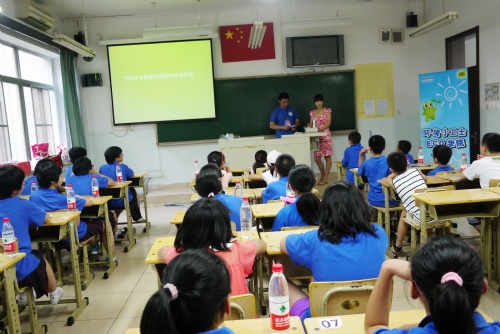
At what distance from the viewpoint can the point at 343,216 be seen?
200 cm

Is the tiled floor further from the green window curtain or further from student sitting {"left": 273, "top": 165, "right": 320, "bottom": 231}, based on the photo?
the green window curtain

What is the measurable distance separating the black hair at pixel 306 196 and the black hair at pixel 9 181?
1961mm

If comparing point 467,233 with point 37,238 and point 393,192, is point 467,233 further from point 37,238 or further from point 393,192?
point 37,238

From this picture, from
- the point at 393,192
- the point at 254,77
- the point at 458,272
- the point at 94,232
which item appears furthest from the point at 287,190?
the point at 254,77

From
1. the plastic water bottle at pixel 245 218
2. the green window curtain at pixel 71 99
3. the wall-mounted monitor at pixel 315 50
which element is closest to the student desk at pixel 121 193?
the plastic water bottle at pixel 245 218

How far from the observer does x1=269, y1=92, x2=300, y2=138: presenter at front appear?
834 cm

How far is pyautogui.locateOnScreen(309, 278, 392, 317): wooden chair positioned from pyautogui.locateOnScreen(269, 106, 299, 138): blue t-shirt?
6.62 meters

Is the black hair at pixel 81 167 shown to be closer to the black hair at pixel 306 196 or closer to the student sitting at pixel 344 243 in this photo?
the black hair at pixel 306 196

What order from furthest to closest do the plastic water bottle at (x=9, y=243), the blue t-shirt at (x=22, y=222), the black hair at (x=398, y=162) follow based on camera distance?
the black hair at (x=398, y=162), the blue t-shirt at (x=22, y=222), the plastic water bottle at (x=9, y=243)

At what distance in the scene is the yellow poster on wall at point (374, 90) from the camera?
28.2 ft

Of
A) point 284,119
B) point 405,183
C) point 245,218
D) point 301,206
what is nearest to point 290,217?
point 301,206

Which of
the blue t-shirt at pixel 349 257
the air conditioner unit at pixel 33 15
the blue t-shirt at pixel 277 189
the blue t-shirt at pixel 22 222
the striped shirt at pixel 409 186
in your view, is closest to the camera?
the blue t-shirt at pixel 349 257

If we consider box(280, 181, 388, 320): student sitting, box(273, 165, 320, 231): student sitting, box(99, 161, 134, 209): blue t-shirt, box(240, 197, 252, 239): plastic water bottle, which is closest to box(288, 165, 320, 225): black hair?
box(273, 165, 320, 231): student sitting

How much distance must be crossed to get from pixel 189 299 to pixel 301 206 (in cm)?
184
